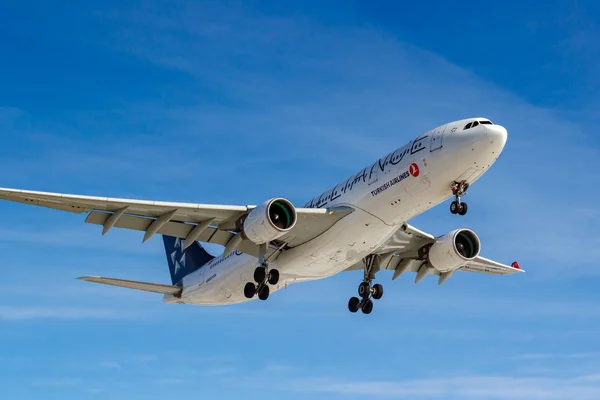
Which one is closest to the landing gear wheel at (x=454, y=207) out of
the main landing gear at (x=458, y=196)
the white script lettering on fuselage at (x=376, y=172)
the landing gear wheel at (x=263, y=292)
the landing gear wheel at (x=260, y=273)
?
the main landing gear at (x=458, y=196)

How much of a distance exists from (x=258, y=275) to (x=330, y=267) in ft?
10.3

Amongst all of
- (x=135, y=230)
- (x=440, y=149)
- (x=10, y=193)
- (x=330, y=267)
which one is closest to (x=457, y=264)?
(x=330, y=267)

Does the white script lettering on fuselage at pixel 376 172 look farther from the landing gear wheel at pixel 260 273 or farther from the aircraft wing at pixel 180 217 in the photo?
the landing gear wheel at pixel 260 273

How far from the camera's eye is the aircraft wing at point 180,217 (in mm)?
31984

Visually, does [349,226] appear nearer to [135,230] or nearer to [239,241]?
[239,241]

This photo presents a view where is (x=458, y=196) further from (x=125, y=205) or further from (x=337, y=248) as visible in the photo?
(x=125, y=205)

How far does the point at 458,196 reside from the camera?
32094 mm

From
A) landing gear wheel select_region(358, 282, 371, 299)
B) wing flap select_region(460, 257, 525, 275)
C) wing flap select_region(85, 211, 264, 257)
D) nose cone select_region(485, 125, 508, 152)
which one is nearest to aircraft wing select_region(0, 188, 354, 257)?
wing flap select_region(85, 211, 264, 257)

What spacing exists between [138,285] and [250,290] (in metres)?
7.10

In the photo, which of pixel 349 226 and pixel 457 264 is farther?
pixel 457 264

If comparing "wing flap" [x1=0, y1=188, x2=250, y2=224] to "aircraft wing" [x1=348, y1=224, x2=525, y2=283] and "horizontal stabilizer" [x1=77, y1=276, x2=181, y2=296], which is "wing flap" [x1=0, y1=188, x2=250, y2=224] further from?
"aircraft wing" [x1=348, y1=224, x2=525, y2=283]

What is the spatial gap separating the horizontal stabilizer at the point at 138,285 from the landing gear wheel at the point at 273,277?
757 cm

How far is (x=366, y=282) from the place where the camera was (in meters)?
40.0

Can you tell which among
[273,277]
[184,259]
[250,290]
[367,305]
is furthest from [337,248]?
[184,259]
